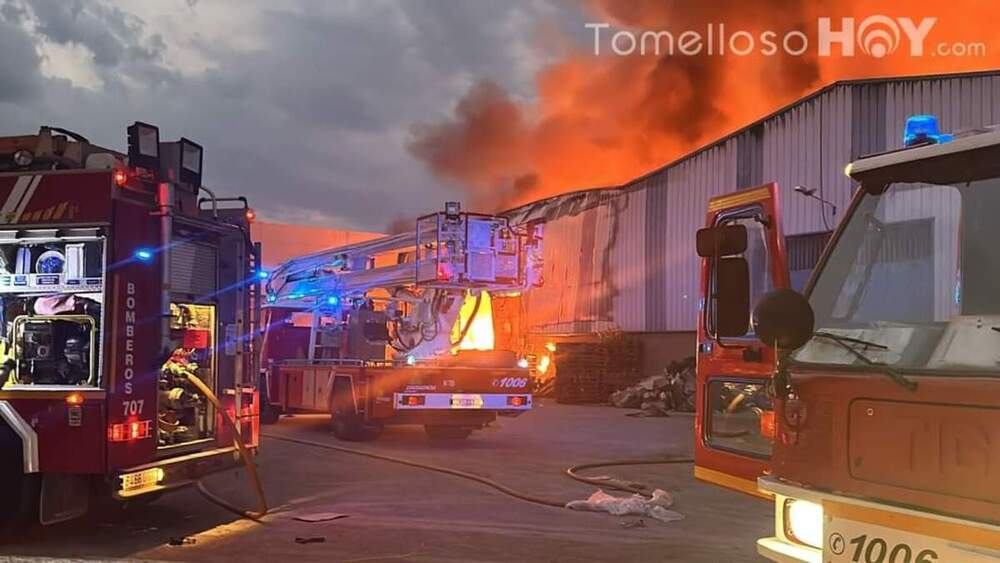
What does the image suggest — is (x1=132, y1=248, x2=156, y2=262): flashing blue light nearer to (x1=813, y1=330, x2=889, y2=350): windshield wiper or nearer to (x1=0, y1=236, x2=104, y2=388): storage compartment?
(x1=0, y1=236, x2=104, y2=388): storage compartment

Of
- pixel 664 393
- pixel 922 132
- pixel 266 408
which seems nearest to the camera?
pixel 922 132

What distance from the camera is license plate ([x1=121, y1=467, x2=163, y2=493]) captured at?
20.8 ft

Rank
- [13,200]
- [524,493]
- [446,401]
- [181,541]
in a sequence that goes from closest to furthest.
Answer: [13,200], [181,541], [524,493], [446,401]

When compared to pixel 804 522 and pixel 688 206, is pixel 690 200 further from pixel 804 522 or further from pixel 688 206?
pixel 804 522

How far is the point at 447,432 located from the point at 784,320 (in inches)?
443

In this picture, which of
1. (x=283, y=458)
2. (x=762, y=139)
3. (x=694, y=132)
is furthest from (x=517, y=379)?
(x=694, y=132)

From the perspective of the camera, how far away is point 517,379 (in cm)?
1295

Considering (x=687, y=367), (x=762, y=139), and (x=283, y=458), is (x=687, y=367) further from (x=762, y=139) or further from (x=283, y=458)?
(x=283, y=458)

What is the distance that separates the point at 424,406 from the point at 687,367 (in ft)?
36.0

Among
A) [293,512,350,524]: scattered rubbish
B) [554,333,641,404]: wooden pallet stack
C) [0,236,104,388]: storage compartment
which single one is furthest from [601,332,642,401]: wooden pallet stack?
[0,236,104,388]: storage compartment

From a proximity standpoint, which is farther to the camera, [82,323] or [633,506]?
[633,506]

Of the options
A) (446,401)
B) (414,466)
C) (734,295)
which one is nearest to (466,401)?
(446,401)

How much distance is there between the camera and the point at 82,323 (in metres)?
6.42

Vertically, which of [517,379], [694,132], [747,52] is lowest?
[517,379]
